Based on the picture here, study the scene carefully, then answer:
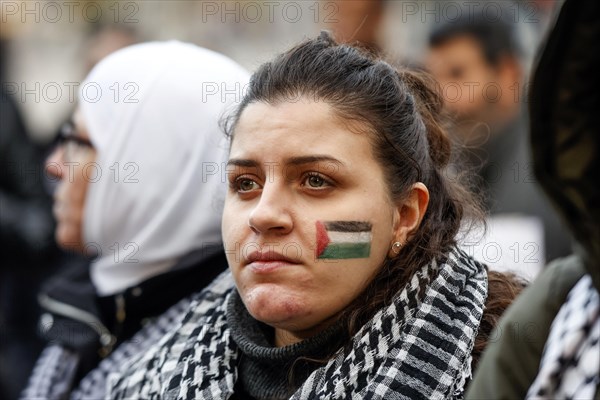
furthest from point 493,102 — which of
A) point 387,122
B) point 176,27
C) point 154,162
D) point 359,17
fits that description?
point 176,27

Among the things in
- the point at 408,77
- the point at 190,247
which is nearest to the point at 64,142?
the point at 190,247

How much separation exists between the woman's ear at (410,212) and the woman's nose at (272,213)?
0.31 meters

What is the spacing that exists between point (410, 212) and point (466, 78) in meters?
2.18

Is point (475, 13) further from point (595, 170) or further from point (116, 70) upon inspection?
point (595, 170)

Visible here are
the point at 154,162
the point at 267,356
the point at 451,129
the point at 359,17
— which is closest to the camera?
the point at 267,356

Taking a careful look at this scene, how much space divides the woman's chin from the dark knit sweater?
0.29ft

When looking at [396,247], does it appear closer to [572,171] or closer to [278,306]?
[278,306]

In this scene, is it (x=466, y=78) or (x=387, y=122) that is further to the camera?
(x=466, y=78)

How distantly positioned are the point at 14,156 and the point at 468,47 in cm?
249

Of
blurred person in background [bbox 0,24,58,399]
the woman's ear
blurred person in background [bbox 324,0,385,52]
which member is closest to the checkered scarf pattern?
the woman's ear

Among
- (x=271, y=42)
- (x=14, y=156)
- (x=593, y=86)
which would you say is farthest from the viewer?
(x=271, y=42)

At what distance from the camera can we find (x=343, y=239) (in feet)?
8.17

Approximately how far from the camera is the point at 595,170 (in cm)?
165

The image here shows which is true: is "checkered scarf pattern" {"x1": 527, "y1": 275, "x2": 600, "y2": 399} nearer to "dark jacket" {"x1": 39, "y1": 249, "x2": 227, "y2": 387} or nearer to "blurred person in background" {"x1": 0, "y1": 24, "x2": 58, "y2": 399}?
"dark jacket" {"x1": 39, "y1": 249, "x2": 227, "y2": 387}
